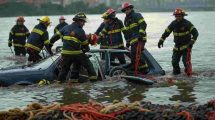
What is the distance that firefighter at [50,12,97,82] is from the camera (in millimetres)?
12523

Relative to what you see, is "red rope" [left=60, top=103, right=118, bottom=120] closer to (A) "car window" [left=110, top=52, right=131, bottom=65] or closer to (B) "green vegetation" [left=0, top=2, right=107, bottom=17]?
(A) "car window" [left=110, top=52, right=131, bottom=65]

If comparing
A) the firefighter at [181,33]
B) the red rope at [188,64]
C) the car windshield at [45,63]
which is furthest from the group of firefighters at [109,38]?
the car windshield at [45,63]

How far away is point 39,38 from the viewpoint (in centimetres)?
1483

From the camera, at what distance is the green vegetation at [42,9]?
5295 inches

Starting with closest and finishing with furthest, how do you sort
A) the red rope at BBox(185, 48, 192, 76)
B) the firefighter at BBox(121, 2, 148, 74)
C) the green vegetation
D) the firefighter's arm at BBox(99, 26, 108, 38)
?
the firefighter at BBox(121, 2, 148, 74) → the red rope at BBox(185, 48, 192, 76) → the firefighter's arm at BBox(99, 26, 108, 38) → the green vegetation

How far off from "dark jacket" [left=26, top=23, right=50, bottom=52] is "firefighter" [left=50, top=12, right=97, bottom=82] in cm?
209

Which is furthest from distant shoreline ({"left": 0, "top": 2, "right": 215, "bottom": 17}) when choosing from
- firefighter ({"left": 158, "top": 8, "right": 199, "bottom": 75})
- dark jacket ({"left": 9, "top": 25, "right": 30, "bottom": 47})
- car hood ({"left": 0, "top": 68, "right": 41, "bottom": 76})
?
car hood ({"left": 0, "top": 68, "right": 41, "bottom": 76})

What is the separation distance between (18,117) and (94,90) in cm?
474

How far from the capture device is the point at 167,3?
17738cm

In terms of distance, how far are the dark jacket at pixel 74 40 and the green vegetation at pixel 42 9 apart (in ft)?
404

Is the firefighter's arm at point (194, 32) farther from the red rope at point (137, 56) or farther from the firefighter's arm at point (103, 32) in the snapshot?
the firefighter's arm at point (103, 32)

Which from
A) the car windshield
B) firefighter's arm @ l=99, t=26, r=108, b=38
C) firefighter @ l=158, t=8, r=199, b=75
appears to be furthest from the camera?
firefighter's arm @ l=99, t=26, r=108, b=38

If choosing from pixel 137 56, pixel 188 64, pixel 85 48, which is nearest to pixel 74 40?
pixel 85 48

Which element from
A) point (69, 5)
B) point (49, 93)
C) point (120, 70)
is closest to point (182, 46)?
point (120, 70)
